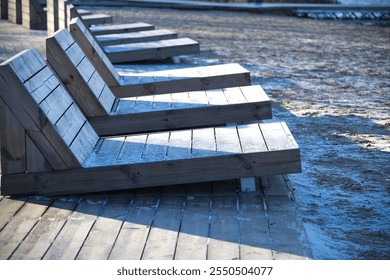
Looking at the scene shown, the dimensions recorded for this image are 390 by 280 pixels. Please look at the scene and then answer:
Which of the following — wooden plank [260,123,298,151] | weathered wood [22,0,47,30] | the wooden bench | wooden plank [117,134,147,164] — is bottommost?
weathered wood [22,0,47,30]

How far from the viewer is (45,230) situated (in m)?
3.92

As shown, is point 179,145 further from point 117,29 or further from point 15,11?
point 15,11

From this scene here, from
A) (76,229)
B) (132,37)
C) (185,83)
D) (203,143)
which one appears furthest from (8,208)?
(132,37)

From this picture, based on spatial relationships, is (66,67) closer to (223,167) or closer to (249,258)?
(223,167)

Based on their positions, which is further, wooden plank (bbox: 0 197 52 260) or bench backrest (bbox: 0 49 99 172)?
bench backrest (bbox: 0 49 99 172)

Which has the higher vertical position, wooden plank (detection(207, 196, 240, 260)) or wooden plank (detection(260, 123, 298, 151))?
wooden plank (detection(260, 123, 298, 151))

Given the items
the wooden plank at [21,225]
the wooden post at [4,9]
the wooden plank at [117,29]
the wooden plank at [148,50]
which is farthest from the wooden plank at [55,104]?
the wooden post at [4,9]

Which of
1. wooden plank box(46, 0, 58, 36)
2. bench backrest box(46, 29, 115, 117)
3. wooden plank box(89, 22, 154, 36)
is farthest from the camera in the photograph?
wooden plank box(89, 22, 154, 36)

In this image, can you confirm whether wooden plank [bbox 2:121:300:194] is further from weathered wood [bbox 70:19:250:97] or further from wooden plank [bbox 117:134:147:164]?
weathered wood [bbox 70:19:250:97]

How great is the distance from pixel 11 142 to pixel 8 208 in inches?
14.5

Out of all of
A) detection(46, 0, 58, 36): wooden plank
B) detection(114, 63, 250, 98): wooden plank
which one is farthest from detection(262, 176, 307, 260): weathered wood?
detection(46, 0, 58, 36): wooden plank

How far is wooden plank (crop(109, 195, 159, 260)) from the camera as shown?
11.8 feet

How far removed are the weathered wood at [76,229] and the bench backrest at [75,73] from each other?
3.95 ft

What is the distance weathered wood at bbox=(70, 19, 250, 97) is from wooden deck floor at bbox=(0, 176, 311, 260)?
248 centimetres
